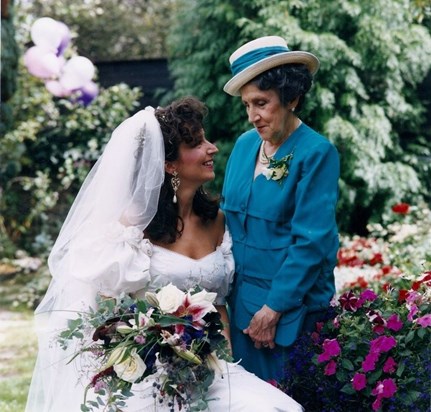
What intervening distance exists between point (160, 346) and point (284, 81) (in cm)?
111

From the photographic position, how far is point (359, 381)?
9.92 ft

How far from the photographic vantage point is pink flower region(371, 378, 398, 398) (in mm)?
2945

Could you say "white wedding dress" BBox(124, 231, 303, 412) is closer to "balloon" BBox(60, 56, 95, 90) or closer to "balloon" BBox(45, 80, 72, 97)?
"balloon" BBox(60, 56, 95, 90)

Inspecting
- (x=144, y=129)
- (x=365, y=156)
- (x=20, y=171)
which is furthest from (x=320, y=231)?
(x=20, y=171)

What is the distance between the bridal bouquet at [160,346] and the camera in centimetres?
279

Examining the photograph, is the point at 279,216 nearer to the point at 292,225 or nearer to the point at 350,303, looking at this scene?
the point at 292,225

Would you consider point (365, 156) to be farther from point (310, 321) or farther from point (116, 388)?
point (116, 388)

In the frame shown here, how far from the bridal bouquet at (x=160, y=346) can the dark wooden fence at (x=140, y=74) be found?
6453 mm

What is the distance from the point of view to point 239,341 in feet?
11.3

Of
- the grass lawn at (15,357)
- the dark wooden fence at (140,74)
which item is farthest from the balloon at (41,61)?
the grass lawn at (15,357)

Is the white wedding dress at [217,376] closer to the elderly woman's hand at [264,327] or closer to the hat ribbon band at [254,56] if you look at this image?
the elderly woman's hand at [264,327]

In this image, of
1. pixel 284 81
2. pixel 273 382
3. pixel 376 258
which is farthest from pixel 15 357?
pixel 284 81

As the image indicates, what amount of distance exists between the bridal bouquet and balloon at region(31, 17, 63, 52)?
5339 millimetres

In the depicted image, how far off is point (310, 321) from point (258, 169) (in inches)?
24.5
